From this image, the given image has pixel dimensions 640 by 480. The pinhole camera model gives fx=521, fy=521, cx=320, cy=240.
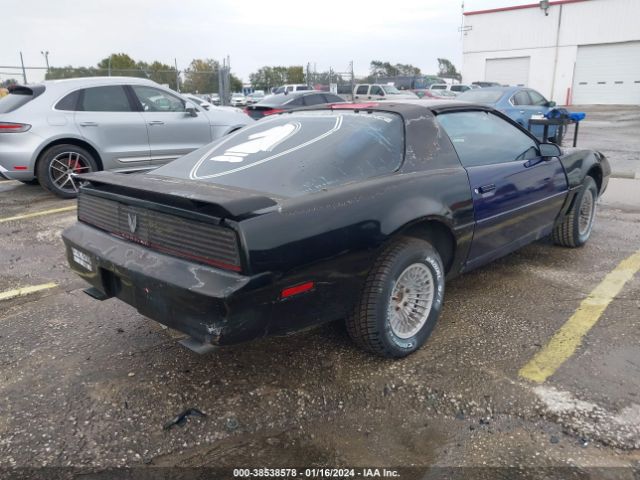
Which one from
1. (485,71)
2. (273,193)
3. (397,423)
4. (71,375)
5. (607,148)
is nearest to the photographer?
(397,423)

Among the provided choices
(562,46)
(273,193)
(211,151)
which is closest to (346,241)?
(273,193)

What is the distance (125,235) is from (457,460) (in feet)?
6.47

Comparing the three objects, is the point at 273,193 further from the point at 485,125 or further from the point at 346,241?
the point at 485,125

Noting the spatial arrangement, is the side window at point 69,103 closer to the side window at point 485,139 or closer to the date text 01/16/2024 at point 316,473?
the side window at point 485,139

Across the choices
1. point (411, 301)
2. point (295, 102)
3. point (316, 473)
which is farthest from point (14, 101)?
point (316, 473)

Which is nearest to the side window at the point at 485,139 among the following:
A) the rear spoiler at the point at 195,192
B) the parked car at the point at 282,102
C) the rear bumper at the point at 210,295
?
the rear bumper at the point at 210,295

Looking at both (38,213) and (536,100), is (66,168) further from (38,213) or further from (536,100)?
(536,100)

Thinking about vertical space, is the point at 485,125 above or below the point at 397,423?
above

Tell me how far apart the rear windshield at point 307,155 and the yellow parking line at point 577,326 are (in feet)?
4.51

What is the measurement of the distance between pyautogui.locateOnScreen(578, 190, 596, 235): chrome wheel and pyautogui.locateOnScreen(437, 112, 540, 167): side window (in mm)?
1048

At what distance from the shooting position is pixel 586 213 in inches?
193

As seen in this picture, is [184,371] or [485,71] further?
[485,71]

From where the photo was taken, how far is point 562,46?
3469 cm

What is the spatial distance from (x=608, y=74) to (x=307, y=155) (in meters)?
36.9
